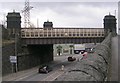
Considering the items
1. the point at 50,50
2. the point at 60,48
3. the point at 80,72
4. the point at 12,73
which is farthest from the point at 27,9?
the point at 80,72

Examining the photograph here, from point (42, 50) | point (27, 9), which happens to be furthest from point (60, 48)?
point (42, 50)

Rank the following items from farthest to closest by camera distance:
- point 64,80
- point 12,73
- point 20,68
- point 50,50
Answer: point 50,50
point 20,68
point 12,73
point 64,80

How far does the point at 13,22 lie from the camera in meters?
70.0

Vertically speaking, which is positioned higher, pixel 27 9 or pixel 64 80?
pixel 27 9

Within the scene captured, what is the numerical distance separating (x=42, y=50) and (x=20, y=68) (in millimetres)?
23679

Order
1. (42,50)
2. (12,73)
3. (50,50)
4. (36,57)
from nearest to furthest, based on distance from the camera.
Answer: (12,73)
(36,57)
(42,50)
(50,50)

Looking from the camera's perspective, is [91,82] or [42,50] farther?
[42,50]

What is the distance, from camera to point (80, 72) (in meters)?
5.18

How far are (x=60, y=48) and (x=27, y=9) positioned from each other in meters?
62.8

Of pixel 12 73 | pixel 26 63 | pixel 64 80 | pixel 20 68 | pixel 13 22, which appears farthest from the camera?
pixel 13 22

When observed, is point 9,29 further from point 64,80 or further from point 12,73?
point 64,80

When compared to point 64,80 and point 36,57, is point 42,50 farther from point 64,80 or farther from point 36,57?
point 64,80

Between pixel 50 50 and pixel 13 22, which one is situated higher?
pixel 13 22

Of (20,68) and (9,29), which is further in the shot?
(9,29)
